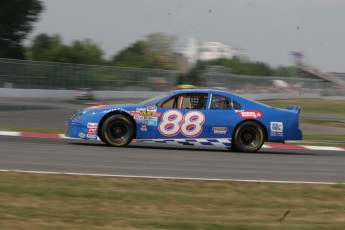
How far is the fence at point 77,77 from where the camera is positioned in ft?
152

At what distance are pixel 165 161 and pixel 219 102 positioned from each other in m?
3.12

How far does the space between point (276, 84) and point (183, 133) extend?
65.1 m

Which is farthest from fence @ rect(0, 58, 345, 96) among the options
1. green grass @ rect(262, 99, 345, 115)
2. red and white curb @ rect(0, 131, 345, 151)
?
red and white curb @ rect(0, 131, 345, 151)

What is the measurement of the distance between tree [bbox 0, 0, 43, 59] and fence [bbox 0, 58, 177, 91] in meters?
13.4

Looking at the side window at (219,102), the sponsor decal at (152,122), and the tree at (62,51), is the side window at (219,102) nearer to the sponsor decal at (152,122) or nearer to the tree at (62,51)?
the sponsor decal at (152,122)

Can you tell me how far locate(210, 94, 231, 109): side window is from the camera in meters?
14.5

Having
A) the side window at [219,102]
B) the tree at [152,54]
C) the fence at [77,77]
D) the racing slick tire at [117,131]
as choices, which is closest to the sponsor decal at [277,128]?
the side window at [219,102]

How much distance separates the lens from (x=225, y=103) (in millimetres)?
14555

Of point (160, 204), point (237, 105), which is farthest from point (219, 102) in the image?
point (160, 204)

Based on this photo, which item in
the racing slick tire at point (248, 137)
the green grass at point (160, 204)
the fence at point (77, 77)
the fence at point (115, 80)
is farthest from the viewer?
the fence at point (115, 80)

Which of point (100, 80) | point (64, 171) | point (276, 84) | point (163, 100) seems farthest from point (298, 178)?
point (276, 84)

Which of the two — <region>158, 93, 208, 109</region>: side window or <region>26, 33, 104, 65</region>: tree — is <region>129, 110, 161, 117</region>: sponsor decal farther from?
<region>26, 33, 104, 65</region>: tree

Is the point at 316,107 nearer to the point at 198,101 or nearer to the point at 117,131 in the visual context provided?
the point at 198,101

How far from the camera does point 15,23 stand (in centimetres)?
6569
